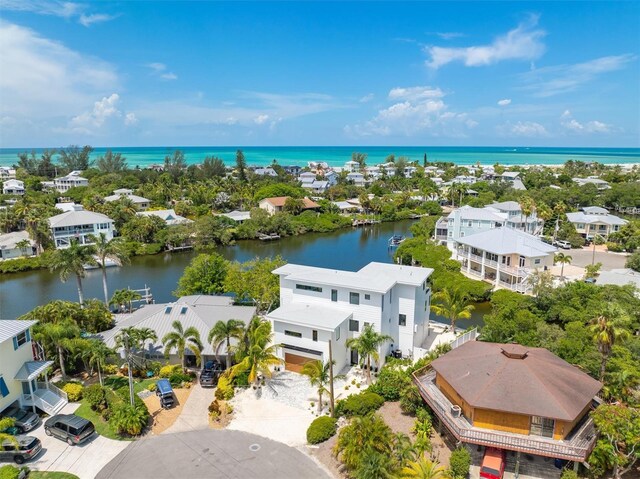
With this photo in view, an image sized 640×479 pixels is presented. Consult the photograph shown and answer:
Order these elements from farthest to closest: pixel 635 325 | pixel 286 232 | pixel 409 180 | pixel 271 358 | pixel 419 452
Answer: pixel 409 180, pixel 286 232, pixel 635 325, pixel 271 358, pixel 419 452

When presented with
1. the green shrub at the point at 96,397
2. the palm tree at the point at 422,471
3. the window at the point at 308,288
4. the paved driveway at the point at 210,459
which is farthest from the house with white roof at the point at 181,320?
the palm tree at the point at 422,471

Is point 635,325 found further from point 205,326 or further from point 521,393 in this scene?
point 205,326

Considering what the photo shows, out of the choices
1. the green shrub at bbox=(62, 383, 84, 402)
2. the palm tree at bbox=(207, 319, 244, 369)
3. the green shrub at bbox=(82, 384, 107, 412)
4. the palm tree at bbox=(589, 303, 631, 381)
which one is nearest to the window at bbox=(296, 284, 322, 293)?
the palm tree at bbox=(207, 319, 244, 369)

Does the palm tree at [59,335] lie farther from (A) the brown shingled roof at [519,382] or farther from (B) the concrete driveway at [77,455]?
(A) the brown shingled roof at [519,382]

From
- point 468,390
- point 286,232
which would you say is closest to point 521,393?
point 468,390

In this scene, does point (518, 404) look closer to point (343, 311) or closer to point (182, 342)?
point (343, 311)

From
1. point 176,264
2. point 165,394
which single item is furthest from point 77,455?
point 176,264

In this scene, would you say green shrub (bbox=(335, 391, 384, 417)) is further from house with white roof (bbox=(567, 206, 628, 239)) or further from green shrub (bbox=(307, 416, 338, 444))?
house with white roof (bbox=(567, 206, 628, 239))
